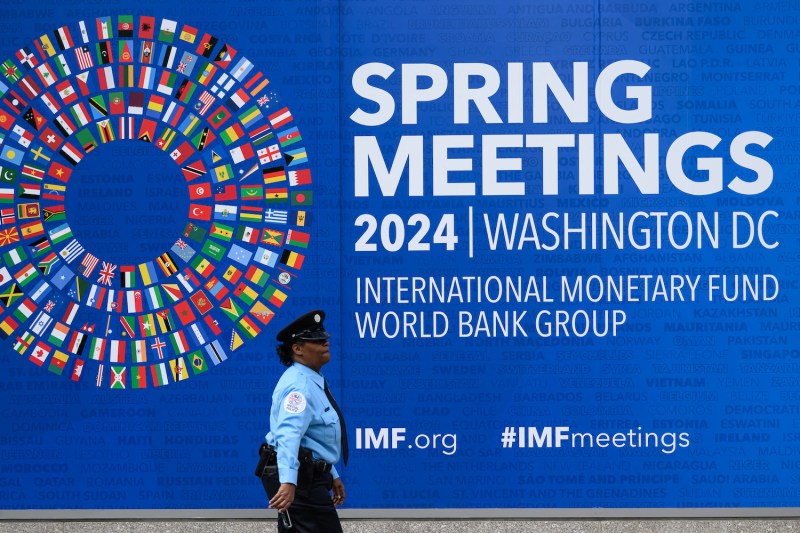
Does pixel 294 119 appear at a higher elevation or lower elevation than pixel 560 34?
lower

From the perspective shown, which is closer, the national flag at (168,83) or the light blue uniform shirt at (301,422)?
the light blue uniform shirt at (301,422)

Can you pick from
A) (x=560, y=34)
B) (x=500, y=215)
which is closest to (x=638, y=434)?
(x=500, y=215)

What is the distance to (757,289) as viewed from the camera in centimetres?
703

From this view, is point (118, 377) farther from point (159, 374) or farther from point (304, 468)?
point (304, 468)

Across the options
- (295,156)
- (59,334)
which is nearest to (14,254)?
(59,334)

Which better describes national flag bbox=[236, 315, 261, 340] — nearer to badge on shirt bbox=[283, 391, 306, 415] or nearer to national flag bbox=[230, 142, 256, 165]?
national flag bbox=[230, 142, 256, 165]

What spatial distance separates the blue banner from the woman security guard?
1343mm

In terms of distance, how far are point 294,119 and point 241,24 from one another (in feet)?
2.26

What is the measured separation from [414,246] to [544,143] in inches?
41.0

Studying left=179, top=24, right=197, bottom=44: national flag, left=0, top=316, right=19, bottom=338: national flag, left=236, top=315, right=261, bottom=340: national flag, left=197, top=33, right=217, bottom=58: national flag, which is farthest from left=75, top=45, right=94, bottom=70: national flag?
left=236, top=315, right=261, bottom=340: national flag

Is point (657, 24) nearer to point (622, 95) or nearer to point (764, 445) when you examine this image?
point (622, 95)

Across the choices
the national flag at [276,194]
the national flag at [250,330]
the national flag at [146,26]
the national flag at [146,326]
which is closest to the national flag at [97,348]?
the national flag at [146,326]

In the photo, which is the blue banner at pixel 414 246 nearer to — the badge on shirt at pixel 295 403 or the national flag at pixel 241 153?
the national flag at pixel 241 153

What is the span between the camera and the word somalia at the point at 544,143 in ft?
23.1
